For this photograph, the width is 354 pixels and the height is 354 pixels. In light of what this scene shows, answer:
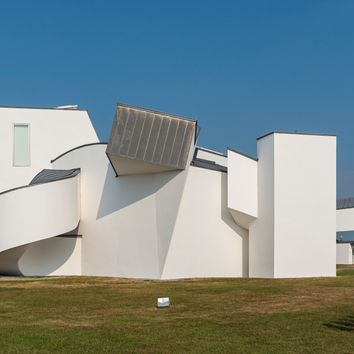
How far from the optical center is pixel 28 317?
1184cm

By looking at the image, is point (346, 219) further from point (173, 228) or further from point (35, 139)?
point (35, 139)

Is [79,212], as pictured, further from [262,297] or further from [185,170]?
[262,297]

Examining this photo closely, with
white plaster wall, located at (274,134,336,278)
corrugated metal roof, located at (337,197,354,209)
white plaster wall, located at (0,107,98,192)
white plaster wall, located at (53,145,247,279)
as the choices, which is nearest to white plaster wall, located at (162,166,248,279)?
white plaster wall, located at (53,145,247,279)

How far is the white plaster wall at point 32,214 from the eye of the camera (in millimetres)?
22078

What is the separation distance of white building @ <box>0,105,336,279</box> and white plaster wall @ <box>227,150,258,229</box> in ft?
0.12

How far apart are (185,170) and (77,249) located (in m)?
6.66

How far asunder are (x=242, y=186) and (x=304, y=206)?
7.60ft

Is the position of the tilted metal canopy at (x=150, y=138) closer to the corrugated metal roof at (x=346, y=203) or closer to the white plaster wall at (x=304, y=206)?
the white plaster wall at (x=304, y=206)

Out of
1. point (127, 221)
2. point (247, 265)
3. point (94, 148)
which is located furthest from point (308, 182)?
point (94, 148)

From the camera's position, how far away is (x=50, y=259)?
80.4ft

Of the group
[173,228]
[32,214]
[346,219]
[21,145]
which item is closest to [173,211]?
[173,228]

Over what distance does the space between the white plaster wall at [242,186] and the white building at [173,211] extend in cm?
4

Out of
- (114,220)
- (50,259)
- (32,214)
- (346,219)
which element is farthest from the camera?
(346,219)

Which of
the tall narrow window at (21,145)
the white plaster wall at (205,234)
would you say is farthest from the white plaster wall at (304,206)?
the tall narrow window at (21,145)
